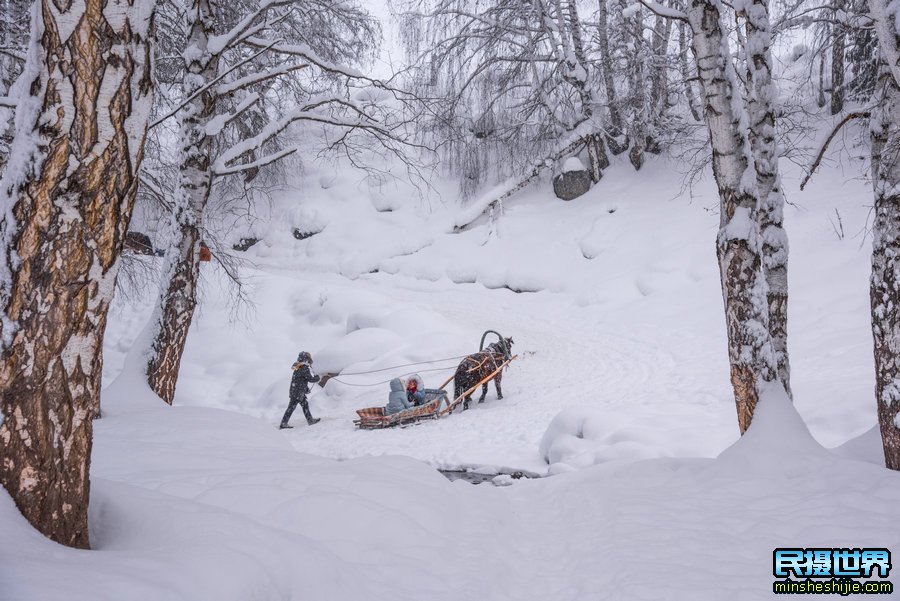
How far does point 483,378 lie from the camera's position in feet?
30.9

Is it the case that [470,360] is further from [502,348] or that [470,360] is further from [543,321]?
[543,321]

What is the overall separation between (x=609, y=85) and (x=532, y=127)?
109 inches

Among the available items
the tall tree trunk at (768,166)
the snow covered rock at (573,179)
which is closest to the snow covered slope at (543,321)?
the snow covered rock at (573,179)

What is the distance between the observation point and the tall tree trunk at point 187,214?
539 cm

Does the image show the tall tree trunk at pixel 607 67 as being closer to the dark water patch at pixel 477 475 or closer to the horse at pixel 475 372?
the horse at pixel 475 372

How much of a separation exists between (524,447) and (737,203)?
13.9 ft

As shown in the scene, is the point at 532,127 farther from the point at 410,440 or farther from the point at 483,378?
the point at 410,440

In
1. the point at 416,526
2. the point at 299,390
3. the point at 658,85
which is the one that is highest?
the point at 658,85

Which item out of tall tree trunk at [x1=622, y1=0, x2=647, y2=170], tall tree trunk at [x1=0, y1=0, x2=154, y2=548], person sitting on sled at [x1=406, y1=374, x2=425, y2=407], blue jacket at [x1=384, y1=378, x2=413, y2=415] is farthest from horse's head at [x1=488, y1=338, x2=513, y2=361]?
tall tree trunk at [x1=622, y1=0, x2=647, y2=170]

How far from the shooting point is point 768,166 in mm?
5027

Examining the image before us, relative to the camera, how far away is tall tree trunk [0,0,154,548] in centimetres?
170

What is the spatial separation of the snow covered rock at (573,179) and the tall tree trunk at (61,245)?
1789cm

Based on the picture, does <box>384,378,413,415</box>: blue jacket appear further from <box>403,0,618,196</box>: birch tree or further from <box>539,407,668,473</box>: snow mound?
<box>403,0,618,196</box>: birch tree

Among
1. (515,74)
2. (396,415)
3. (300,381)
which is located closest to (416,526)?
(396,415)
